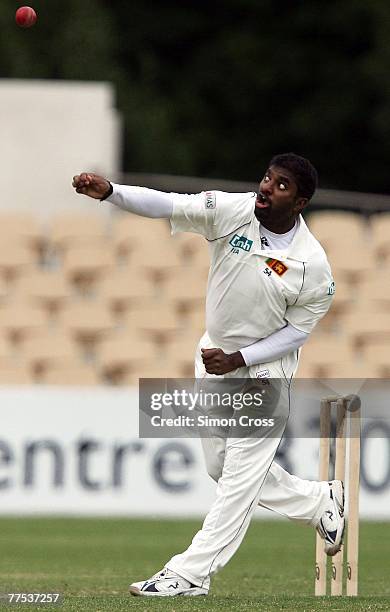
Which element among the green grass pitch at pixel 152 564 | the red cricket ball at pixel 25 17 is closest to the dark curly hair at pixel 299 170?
the green grass pitch at pixel 152 564

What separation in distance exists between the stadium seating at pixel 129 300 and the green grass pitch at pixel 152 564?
62.3 inches

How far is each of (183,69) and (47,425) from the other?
1224 centimetres

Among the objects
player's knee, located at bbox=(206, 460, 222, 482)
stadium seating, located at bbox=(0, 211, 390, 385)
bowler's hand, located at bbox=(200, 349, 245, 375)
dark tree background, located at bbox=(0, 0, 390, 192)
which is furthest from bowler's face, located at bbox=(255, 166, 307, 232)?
dark tree background, located at bbox=(0, 0, 390, 192)

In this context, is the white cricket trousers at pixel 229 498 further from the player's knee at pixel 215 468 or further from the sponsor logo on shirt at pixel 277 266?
the sponsor logo on shirt at pixel 277 266

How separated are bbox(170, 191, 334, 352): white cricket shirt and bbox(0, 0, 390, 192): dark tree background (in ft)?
46.3

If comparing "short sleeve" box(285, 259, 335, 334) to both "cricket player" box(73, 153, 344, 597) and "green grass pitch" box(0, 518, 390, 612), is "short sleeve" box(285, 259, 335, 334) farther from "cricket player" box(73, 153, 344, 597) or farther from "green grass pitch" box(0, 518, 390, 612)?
"green grass pitch" box(0, 518, 390, 612)

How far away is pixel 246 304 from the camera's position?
18.6 feet

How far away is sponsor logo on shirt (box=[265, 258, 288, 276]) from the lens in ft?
18.5

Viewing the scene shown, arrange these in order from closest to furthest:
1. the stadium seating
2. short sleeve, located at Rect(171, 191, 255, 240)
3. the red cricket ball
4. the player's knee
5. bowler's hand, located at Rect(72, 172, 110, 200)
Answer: bowler's hand, located at Rect(72, 172, 110, 200) < short sleeve, located at Rect(171, 191, 255, 240) < the player's knee < the red cricket ball < the stadium seating

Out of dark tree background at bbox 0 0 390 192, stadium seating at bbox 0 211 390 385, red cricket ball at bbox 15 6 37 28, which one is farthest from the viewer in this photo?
dark tree background at bbox 0 0 390 192

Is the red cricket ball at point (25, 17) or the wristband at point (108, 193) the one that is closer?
the wristband at point (108, 193)

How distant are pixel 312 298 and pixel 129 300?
6.79m

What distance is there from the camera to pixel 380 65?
20.4m

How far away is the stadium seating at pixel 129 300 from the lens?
1177 centimetres
